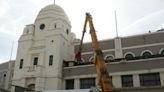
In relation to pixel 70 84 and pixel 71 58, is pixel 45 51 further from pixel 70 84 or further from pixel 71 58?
pixel 70 84

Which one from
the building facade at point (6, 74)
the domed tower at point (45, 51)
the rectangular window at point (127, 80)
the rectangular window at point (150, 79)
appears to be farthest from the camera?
the building facade at point (6, 74)

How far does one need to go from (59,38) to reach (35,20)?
293 inches

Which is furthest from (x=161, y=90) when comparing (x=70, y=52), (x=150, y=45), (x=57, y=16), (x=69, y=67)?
(x=57, y=16)

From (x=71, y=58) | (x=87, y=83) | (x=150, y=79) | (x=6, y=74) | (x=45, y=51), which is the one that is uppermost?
(x=45, y=51)

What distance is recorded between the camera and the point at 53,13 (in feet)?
126

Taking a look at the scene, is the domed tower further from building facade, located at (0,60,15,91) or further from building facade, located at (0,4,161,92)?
building facade, located at (0,60,15,91)

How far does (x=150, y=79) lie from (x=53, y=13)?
2010 cm

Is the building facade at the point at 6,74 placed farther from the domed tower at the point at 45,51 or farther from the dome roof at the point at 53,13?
the dome roof at the point at 53,13

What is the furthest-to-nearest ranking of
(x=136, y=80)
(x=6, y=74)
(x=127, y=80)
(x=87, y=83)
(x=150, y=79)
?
(x=6, y=74) → (x=87, y=83) → (x=127, y=80) → (x=136, y=80) → (x=150, y=79)

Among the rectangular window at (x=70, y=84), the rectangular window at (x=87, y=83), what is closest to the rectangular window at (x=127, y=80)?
the rectangular window at (x=87, y=83)

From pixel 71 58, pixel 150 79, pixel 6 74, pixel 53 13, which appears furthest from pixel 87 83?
pixel 6 74

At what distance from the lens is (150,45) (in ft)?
105

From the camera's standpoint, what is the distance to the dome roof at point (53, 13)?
125 ft

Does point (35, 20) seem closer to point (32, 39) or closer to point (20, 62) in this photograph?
point (32, 39)
